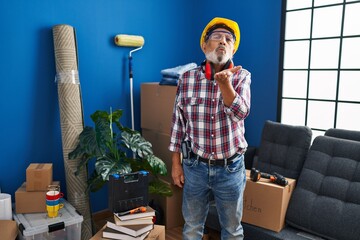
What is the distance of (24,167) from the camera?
226cm

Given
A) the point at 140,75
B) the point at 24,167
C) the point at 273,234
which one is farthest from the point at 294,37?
the point at 24,167

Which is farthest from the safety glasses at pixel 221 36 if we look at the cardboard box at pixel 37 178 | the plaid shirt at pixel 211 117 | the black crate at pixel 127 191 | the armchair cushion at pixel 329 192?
the cardboard box at pixel 37 178

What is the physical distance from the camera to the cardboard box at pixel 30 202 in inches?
78.6

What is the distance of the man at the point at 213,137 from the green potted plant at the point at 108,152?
0.66 meters

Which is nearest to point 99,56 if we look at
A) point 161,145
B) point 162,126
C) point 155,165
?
point 162,126

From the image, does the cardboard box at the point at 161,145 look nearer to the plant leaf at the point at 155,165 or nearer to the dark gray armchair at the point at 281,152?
the plant leaf at the point at 155,165

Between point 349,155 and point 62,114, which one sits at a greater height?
point 62,114

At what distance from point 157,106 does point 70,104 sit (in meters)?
0.73

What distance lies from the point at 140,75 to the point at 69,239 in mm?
1504

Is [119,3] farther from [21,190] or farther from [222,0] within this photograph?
[21,190]

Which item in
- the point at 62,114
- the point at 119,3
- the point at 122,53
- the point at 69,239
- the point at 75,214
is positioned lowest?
the point at 69,239

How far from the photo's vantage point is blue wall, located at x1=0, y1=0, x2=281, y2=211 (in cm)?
218

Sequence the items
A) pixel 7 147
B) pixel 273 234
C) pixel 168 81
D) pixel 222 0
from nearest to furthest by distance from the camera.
Result: pixel 273 234 → pixel 7 147 → pixel 168 81 → pixel 222 0

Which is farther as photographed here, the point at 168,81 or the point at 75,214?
the point at 168,81
